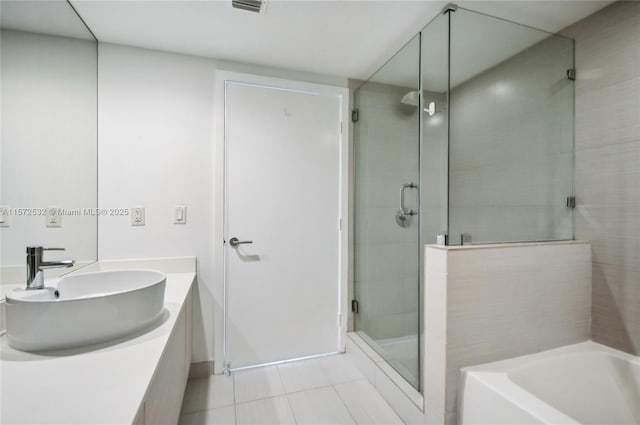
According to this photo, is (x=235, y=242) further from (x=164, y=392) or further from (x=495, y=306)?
(x=495, y=306)

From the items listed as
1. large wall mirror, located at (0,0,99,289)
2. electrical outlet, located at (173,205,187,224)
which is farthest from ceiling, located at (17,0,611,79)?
electrical outlet, located at (173,205,187,224)

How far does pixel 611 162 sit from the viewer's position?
1.49 metres

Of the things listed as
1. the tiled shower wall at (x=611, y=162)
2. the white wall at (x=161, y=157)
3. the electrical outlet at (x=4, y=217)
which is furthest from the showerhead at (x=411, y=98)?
A: the electrical outlet at (x=4, y=217)

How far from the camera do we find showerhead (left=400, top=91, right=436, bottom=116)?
157cm

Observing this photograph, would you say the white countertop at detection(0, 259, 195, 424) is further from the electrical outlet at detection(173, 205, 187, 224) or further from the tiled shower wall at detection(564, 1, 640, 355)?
the tiled shower wall at detection(564, 1, 640, 355)

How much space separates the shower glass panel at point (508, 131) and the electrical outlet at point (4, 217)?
180 cm

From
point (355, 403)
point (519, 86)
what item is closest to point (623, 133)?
point (519, 86)

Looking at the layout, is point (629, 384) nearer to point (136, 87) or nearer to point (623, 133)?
point (623, 133)

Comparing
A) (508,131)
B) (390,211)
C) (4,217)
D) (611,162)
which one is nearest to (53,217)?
(4,217)

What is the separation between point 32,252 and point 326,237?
165 cm

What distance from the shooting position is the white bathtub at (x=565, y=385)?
1204 millimetres

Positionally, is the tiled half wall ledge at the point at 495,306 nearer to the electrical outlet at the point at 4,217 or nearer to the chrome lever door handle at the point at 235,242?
the chrome lever door handle at the point at 235,242

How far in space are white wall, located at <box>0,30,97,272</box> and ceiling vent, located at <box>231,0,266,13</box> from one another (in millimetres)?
866

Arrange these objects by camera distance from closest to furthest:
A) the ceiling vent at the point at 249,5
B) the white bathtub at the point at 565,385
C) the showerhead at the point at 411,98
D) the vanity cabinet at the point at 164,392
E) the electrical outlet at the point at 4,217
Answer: the vanity cabinet at the point at 164,392, the electrical outlet at the point at 4,217, the white bathtub at the point at 565,385, the ceiling vent at the point at 249,5, the showerhead at the point at 411,98
